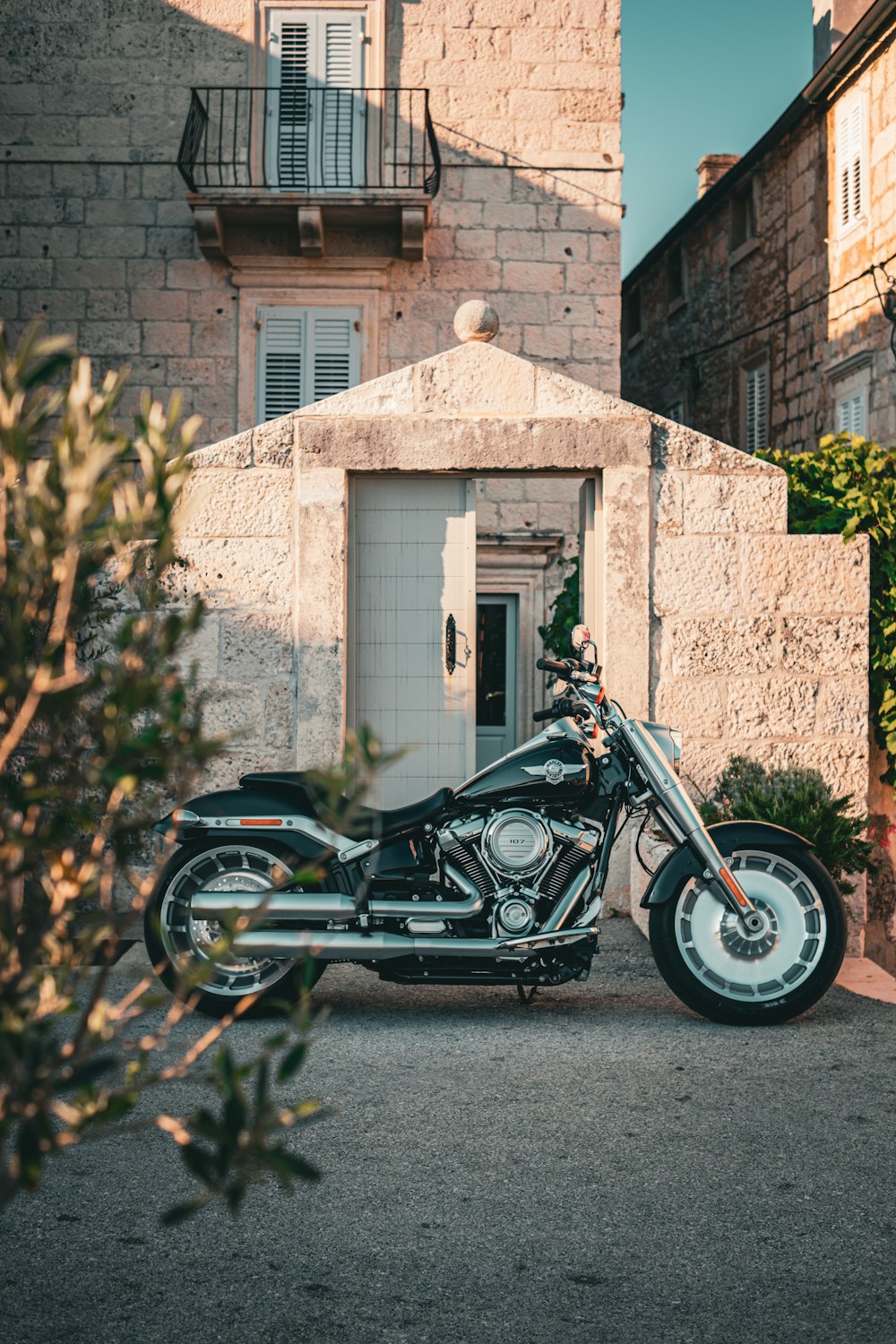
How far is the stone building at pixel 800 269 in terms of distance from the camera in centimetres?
1292

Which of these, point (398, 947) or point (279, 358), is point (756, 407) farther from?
point (398, 947)

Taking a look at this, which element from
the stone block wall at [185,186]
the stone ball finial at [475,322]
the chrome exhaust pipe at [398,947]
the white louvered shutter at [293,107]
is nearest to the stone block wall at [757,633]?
the stone ball finial at [475,322]

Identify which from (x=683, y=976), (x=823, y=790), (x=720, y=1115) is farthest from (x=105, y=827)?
(x=823, y=790)

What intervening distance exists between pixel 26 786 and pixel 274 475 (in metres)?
5.43

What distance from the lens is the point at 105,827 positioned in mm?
1706

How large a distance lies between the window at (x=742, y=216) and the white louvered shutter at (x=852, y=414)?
11.7 ft

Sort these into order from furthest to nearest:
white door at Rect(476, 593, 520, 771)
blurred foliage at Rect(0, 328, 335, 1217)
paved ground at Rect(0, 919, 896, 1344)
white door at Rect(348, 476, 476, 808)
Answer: white door at Rect(476, 593, 520, 771) < white door at Rect(348, 476, 476, 808) < paved ground at Rect(0, 919, 896, 1344) < blurred foliage at Rect(0, 328, 335, 1217)

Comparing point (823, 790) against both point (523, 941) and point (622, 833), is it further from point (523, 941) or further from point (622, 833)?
point (523, 941)

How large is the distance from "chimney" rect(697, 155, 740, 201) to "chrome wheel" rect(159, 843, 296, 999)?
16.7 meters

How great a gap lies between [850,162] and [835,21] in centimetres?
172

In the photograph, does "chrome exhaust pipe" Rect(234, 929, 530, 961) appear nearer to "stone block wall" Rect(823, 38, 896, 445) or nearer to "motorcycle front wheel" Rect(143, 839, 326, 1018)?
"motorcycle front wheel" Rect(143, 839, 326, 1018)

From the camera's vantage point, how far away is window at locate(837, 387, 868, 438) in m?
13.3

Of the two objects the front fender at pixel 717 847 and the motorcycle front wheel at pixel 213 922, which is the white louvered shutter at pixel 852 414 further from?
the motorcycle front wheel at pixel 213 922

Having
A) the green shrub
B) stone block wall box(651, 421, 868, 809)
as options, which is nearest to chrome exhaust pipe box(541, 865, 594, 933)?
the green shrub
